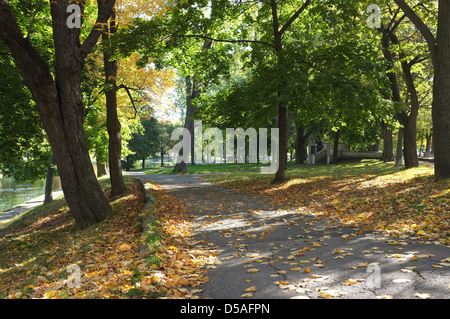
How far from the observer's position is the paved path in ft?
12.9

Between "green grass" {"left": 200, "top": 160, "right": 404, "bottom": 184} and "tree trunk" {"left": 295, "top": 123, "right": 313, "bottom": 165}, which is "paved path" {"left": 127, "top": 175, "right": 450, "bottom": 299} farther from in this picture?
"tree trunk" {"left": 295, "top": 123, "right": 313, "bottom": 165}

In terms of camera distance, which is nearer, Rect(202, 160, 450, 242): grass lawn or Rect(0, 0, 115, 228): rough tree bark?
Rect(202, 160, 450, 242): grass lawn

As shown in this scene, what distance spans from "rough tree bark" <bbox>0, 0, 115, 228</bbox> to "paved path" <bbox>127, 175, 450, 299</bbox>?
10.8ft

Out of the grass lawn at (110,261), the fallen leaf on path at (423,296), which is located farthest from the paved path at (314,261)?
the grass lawn at (110,261)

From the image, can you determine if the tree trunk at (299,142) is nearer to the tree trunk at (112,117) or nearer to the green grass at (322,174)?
the green grass at (322,174)

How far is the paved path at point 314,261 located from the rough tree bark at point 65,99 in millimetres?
3282

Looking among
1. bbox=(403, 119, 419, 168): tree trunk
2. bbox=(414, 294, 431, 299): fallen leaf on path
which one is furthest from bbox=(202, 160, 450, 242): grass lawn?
bbox=(403, 119, 419, 168): tree trunk

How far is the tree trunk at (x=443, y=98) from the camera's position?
34.6 feet

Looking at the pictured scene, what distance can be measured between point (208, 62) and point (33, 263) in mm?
11153

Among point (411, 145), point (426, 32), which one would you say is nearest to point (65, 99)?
point (426, 32)

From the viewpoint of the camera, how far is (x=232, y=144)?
43.3m

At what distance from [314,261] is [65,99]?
7.08 meters

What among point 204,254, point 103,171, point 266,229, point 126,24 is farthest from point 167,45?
point 103,171
